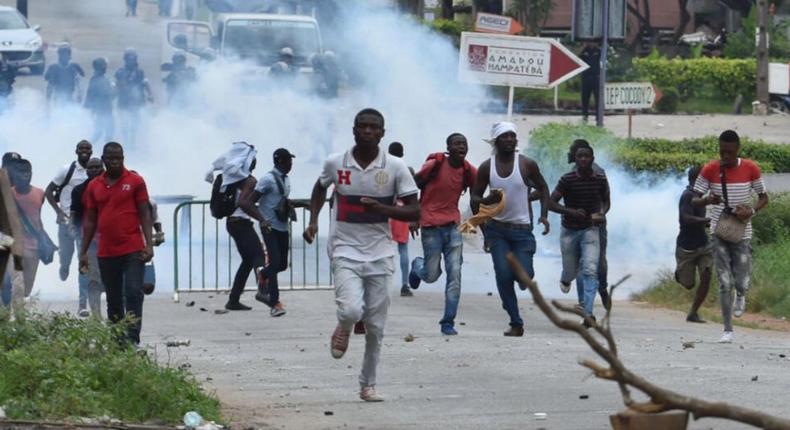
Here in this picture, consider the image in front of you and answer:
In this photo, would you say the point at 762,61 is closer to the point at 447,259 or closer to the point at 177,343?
the point at 447,259

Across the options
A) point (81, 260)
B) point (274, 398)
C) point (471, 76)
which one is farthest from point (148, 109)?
point (274, 398)

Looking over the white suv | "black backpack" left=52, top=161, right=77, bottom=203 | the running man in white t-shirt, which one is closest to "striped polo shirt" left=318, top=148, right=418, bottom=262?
the running man in white t-shirt

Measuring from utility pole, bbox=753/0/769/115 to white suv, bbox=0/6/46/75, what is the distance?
1486cm

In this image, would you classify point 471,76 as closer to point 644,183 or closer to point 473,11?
point 644,183

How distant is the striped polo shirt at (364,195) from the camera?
998 cm

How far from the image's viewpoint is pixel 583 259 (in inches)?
545

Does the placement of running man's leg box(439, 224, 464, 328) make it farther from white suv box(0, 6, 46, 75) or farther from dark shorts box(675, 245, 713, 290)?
white suv box(0, 6, 46, 75)

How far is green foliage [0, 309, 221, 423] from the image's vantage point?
8.78 meters

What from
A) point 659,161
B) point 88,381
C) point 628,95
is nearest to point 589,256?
point 88,381

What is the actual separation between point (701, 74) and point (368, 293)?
30.2 metres

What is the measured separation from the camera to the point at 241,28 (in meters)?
31.6

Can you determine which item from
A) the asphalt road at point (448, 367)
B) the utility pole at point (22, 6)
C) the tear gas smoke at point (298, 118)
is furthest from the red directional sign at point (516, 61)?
the utility pole at point (22, 6)

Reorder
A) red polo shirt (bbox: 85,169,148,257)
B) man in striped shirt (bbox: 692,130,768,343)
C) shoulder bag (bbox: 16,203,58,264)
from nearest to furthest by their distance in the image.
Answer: red polo shirt (bbox: 85,169,148,257) < man in striped shirt (bbox: 692,130,768,343) < shoulder bag (bbox: 16,203,58,264)

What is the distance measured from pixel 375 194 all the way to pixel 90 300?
13.3 feet
